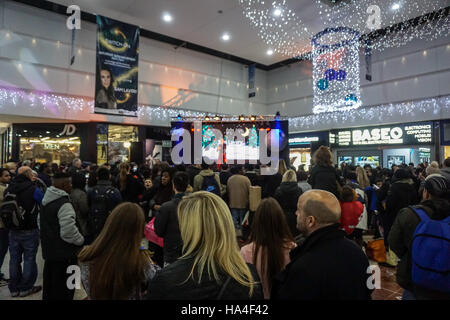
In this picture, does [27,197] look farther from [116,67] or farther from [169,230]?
[116,67]

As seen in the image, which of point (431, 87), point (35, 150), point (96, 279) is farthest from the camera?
point (35, 150)

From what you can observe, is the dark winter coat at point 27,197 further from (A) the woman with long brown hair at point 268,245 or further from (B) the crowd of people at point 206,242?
(A) the woman with long brown hair at point 268,245

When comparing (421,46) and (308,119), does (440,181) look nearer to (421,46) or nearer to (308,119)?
(421,46)

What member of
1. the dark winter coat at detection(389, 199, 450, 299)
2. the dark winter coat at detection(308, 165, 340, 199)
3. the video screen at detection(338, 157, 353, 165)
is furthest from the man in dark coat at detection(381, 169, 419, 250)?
the video screen at detection(338, 157, 353, 165)

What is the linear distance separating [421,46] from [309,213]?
13445 mm

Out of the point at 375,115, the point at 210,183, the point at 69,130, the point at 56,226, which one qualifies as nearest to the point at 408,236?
the point at 56,226

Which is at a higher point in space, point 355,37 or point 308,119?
point 355,37

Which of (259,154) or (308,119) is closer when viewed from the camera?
(259,154)

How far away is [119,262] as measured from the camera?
58.3 inches

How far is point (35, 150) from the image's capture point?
468 inches

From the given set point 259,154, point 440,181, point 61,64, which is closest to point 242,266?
point 440,181

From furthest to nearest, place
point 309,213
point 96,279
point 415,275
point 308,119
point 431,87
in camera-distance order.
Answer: point 308,119 → point 431,87 → point 415,275 → point 309,213 → point 96,279

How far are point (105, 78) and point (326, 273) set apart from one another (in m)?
10.7

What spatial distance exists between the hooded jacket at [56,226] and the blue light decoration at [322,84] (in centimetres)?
1256
